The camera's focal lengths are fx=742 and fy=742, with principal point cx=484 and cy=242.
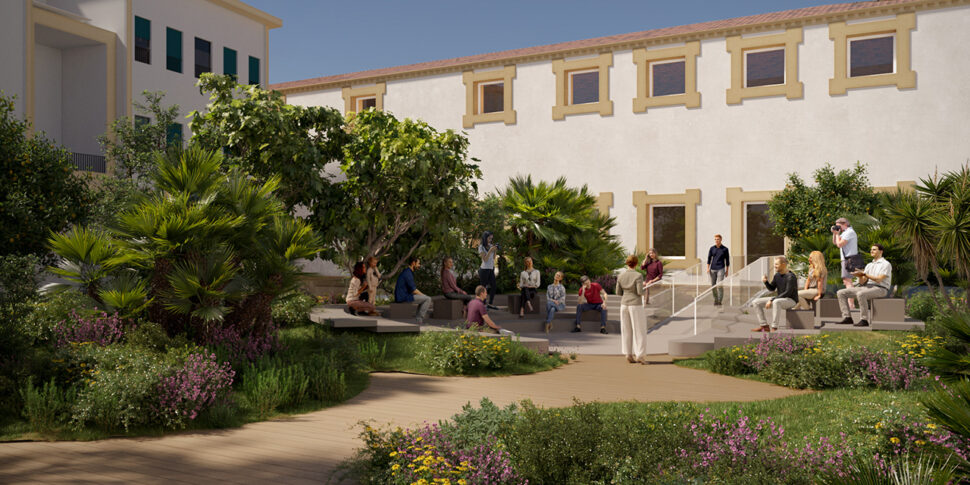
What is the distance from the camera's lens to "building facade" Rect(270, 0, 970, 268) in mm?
22094

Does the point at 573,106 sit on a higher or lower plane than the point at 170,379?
higher

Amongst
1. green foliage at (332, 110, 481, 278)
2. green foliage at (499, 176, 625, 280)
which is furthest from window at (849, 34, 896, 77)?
green foliage at (332, 110, 481, 278)

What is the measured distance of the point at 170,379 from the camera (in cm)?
764

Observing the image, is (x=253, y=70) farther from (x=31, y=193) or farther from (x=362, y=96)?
(x=31, y=193)

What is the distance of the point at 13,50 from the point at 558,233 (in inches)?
636

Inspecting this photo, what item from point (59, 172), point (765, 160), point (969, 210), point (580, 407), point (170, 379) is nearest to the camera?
point (580, 407)

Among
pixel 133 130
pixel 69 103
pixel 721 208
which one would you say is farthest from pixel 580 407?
pixel 69 103

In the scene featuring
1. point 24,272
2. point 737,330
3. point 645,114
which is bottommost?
point 737,330

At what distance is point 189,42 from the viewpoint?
26984 mm

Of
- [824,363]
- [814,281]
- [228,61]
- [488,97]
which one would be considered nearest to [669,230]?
[488,97]

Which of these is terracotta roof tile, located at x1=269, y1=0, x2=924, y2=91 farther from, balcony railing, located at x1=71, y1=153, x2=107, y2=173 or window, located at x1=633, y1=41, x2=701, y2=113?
balcony railing, located at x1=71, y1=153, x2=107, y2=173

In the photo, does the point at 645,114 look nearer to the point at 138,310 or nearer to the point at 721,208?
the point at 721,208

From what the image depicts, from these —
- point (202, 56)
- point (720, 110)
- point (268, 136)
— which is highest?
point (202, 56)

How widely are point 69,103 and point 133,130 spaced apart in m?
9.52
